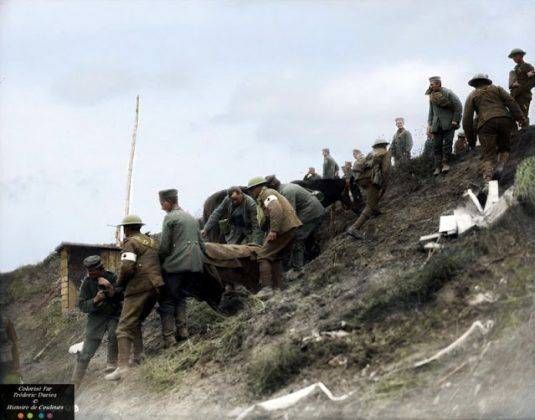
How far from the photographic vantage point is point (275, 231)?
1078cm

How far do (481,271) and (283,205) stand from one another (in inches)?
138

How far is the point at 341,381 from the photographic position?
24.3 ft

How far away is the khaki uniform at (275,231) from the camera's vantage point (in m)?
10.8

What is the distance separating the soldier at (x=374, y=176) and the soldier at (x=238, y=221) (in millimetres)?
1623

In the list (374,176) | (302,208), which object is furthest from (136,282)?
(374,176)

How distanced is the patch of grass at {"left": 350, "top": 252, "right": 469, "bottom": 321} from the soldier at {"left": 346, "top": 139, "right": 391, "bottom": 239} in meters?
4.01

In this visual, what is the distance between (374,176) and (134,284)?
4719 millimetres

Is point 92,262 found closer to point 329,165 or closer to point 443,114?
point 443,114

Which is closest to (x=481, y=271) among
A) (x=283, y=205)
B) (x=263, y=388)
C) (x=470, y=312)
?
(x=470, y=312)

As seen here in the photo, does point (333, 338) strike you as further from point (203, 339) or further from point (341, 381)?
point (203, 339)

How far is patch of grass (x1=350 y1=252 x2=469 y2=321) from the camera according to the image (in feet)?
27.1

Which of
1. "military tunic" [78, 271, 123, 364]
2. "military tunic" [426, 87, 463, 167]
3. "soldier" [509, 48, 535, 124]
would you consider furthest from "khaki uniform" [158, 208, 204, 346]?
"soldier" [509, 48, 535, 124]

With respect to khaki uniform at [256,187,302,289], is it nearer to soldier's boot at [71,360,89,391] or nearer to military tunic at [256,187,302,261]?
military tunic at [256,187,302,261]

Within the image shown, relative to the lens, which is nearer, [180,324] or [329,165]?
[180,324]
